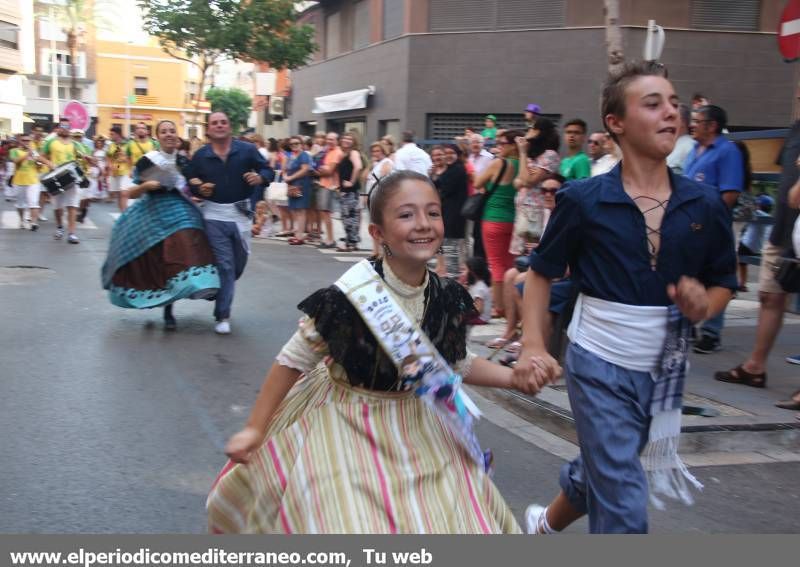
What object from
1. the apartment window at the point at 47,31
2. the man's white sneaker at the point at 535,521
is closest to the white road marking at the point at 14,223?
the man's white sneaker at the point at 535,521

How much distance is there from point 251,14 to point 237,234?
2329cm

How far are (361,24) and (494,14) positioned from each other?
23.1 feet

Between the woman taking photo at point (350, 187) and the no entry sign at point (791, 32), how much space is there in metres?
7.64

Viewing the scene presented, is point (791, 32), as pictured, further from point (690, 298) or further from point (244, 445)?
point (244, 445)

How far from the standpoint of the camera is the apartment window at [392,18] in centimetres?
2430

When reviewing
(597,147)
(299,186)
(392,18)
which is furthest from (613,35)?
(392,18)

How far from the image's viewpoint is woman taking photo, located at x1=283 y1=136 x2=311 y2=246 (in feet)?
50.7

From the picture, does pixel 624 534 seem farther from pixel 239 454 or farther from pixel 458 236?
pixel 458 236

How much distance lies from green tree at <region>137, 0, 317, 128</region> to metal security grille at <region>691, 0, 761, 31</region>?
47.0ft

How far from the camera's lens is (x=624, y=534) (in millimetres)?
2770

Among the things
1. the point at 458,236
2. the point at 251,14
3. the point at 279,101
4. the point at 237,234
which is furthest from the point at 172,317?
the point at 279,101

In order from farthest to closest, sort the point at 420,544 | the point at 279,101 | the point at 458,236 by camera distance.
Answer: the point at 279,101 → the point at 458,236 → the point at 420,544

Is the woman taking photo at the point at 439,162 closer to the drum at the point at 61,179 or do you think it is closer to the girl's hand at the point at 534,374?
the drum at the point at 61,179

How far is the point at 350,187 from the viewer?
14.0 meters
